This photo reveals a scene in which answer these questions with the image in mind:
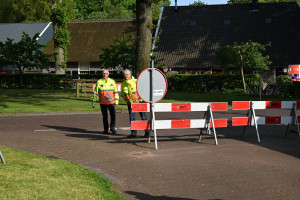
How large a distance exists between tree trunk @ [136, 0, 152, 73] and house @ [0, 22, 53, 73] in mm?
35494

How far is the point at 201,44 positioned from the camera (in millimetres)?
42906

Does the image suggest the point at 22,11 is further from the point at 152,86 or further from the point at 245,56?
the point at 152,86

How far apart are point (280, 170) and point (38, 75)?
32783 mm

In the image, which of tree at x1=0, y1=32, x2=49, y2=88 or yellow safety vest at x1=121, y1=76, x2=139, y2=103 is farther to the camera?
tree at x1=0, y1=32, x2=49, y2=88

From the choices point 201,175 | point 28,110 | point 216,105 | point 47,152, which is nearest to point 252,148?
point 216,105

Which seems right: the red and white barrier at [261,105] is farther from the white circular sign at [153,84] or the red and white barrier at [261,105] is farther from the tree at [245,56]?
the tree at [245,56]

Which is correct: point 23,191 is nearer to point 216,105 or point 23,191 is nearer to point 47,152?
point 47,152

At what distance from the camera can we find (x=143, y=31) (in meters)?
21.4

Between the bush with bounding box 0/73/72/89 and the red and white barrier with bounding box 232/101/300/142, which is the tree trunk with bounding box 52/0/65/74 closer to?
the bush with bounding box 0/73/72/89

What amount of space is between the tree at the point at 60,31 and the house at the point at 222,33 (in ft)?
31.7

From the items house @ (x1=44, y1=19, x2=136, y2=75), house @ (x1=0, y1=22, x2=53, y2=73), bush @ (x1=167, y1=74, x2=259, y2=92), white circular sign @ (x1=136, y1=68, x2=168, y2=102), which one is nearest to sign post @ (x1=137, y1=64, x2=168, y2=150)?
white circular sign @ (x1=136, y1=68, x2=168, y2=102)

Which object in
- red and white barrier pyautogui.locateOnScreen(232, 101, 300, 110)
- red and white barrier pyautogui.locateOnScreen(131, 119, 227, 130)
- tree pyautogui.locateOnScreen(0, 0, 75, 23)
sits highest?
tree pyautogui.locateOnScreen(0, 0, 75, 23)

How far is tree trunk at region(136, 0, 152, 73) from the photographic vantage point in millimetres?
21062

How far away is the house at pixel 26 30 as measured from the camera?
181 feet
